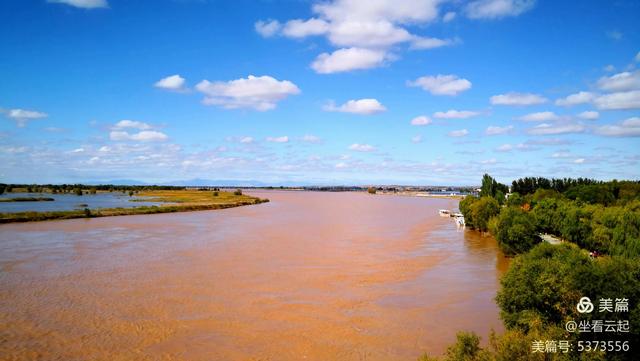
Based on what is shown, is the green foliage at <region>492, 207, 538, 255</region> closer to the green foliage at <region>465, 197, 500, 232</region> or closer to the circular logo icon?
the green foliage at <region>465, 197, 500, 232</region>

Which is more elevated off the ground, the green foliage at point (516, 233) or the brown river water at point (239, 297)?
the green foliage at point (516, 233)

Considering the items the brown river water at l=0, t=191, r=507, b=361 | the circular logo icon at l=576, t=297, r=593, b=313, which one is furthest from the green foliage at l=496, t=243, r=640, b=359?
the brown river water at l=0, t=191, r=507, b=361

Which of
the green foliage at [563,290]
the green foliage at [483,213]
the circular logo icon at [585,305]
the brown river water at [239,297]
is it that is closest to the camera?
the green foliage at [563,290]

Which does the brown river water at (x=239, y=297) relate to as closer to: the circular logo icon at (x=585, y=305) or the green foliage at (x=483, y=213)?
the circular logo icon at (x=585, y=305)

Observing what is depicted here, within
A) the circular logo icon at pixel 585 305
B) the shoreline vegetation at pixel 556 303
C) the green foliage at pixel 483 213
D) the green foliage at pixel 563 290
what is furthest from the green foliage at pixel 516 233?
the circular logo icon at pixel 585 305

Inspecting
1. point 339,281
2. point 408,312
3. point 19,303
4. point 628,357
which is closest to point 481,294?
point 408,312

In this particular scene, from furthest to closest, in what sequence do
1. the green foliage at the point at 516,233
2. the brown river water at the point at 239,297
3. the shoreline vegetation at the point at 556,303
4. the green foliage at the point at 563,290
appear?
the green foliage at the point at 516,233, the brown river water at the point at 239,297, the green foliage at the point at 563,290, the shoreline vegetation at the point at 556,303
